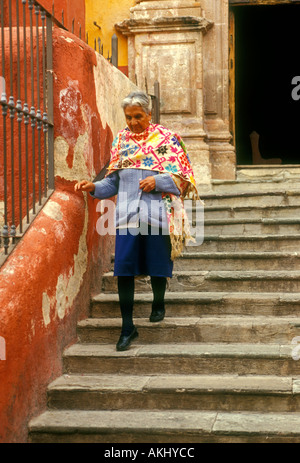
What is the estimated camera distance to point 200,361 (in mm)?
4457

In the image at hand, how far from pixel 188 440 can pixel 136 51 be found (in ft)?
19.3

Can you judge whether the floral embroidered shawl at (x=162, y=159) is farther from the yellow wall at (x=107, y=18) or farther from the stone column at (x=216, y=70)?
the yellow wall at (x=107, y=18)

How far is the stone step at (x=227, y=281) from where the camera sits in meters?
5.24

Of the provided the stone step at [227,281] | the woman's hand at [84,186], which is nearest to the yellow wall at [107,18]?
the stone step at [227,281]

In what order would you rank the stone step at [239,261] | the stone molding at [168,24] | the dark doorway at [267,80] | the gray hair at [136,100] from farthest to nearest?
1. the dark doorway at [267,80]
2. the stone molding at [168,24]
3. the stone step at [239,261]
4. the gray hair at [136,100]

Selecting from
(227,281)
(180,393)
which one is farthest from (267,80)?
(180,393)

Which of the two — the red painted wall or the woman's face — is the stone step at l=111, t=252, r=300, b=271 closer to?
A: the red painted wall

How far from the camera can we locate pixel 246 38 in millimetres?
13805

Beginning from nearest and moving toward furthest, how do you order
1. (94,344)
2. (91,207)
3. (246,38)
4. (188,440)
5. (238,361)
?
(188,440), (238,361), (94,344), (91,207), (246,38)

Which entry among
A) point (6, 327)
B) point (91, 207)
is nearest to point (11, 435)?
point (6, 327)

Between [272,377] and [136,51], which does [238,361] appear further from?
[136,51]

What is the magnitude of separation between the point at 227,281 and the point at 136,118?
1.44 m

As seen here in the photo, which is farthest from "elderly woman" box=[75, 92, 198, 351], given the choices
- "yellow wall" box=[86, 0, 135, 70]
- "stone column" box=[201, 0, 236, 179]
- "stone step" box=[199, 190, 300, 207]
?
"yellow wall" box=[86, 0, 135, 70]

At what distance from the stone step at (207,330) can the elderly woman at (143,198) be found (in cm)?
11
